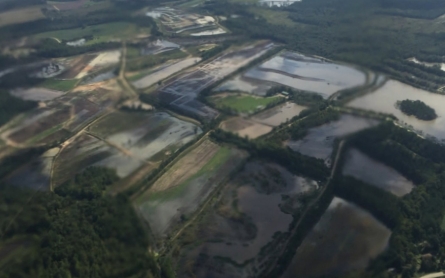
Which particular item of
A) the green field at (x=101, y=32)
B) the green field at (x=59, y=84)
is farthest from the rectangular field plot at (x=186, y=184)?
the green field at (x=101, y=32)

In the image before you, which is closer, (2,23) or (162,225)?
(162,225)

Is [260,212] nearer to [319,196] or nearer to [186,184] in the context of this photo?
[319,196]

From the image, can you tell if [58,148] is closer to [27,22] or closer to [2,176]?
[2,176]

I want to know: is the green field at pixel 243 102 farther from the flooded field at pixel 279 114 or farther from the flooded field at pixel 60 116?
the flooded field at pixel 60 116

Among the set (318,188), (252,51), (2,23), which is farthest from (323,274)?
(2,23)

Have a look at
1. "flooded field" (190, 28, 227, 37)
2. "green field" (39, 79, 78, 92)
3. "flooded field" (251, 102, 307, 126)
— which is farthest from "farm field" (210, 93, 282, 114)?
"flooded field" (190, 28, 227, 37)

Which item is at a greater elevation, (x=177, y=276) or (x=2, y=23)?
(x=2, y=23)

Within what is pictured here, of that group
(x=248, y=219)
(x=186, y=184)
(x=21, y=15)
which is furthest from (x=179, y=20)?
(x=248, y=219)
